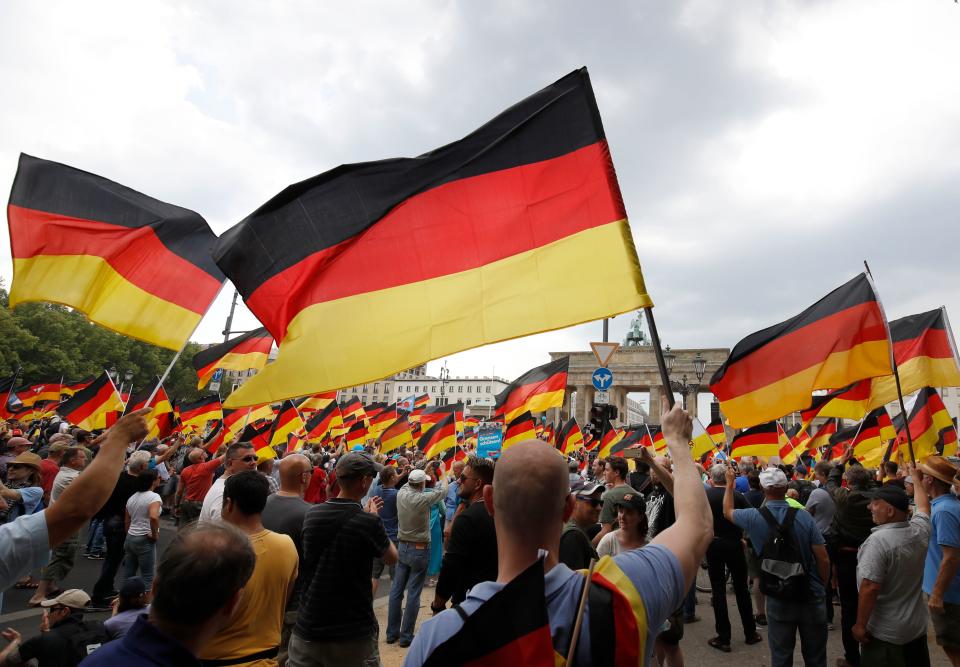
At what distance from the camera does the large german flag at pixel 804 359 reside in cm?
552

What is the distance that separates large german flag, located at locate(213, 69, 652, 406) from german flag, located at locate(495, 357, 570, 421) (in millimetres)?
7584

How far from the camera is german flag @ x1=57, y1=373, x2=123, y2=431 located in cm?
1352

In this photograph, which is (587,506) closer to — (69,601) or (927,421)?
(69,601)

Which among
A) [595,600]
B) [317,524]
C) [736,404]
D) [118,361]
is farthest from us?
[118,361]

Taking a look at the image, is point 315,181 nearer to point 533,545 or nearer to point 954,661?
point 533,545

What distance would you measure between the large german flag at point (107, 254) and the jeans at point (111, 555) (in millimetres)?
3931

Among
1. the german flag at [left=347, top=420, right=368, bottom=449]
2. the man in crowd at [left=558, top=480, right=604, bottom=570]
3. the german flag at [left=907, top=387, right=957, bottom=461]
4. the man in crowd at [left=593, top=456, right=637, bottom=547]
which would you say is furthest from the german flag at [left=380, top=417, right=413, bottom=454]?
the german flag at [left=907, top=387, right=957, bottom=461]

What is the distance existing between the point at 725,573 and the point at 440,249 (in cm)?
559

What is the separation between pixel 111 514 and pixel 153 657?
23.1 feet

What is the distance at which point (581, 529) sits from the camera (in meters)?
4.45

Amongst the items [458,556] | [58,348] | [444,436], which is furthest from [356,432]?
[58,348]

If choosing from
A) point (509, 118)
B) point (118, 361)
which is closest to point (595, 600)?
point (509, 118)

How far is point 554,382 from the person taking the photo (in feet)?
37.4

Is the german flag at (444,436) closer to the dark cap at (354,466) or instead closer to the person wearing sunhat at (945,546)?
the dark cap at (354,466)
